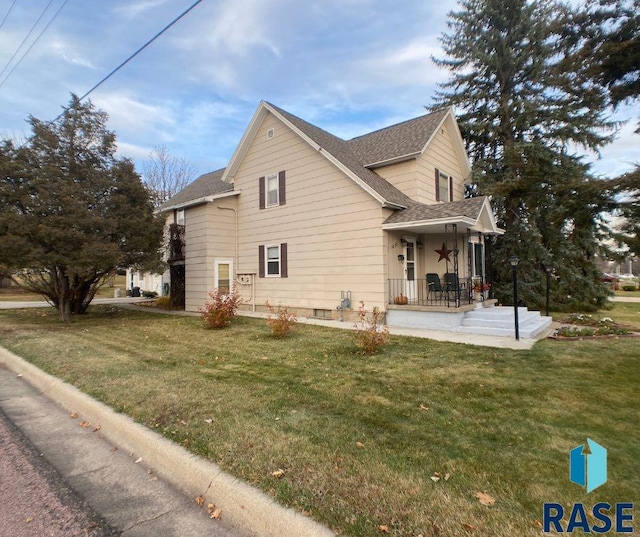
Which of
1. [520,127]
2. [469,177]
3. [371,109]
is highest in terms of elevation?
[371,109]

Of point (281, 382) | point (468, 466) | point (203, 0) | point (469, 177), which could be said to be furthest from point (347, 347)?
point (469, 177)

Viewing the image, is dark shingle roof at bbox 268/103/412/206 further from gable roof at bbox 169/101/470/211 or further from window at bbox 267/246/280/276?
window at bbox 267/246/280/276

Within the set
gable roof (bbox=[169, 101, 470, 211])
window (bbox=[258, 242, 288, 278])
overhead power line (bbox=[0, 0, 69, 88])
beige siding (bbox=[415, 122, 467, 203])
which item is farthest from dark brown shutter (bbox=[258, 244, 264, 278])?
overhead power line (bbox=[0, 0, 69, 88])

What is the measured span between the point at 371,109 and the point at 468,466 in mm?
19039

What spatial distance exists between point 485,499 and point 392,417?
156cm

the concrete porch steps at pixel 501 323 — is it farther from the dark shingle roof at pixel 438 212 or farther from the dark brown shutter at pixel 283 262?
the dark brown shutter at pixel 283 262

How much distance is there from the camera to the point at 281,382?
17.7 feet

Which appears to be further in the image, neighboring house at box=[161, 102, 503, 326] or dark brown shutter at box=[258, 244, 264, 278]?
dark brown shutter at box=[258, 244, 264, 278]

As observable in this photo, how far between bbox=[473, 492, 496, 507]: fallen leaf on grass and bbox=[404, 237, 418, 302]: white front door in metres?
9.74

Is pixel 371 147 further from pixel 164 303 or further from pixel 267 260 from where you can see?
pixel 164 303

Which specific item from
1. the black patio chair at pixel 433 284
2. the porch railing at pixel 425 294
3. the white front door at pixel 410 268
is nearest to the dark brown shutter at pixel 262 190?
the white front door at pixel 410 268

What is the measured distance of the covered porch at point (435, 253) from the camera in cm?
1066

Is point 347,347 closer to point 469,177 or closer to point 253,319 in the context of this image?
point 253,319

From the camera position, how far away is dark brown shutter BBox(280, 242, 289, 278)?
13898 mm
